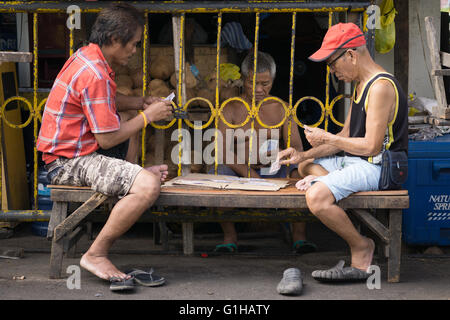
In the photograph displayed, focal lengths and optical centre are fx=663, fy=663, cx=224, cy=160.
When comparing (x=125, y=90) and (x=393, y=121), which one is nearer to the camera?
(x=393, y=121)

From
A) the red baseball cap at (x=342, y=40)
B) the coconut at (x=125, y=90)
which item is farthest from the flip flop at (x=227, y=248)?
the red baseball cap at (x=342, y=40)

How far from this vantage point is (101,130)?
387 centimetres

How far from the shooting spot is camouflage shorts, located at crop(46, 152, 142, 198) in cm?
390

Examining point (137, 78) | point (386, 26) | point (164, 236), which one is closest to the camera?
point (164, 236)

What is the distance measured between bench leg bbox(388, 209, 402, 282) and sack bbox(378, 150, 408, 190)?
6.9 inches

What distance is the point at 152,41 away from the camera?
20.0 ft

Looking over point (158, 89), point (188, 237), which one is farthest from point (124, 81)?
point (188, 237)

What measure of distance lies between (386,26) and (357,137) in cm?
166

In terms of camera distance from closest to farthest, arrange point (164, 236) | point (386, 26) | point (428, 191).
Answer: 1. point (428, 191)
2. point (164, 236)
3. point (386, 26)

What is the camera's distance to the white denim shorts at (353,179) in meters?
3.92

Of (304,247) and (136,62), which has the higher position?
(136,62)

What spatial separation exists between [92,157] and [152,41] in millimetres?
2341

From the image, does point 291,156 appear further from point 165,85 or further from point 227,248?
point 165,85

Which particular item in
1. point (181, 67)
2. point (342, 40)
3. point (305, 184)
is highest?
point (342, 40)
